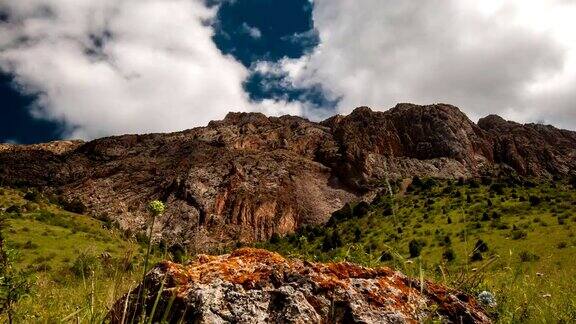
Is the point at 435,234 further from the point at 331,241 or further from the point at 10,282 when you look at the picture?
the point at 10,282

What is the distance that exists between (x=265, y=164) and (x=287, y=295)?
146m

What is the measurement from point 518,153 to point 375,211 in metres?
84.4

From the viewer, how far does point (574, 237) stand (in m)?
51.1

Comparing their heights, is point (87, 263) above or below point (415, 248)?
below

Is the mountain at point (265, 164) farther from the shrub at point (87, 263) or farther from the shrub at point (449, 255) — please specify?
the shrub at point (87, 263)

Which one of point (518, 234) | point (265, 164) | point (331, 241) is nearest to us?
point (518, 234)

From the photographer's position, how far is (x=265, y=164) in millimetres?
150875

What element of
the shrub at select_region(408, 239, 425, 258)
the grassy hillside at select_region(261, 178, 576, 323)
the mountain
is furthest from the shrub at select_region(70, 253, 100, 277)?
the mountain

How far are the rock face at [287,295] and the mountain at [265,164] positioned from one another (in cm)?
11583

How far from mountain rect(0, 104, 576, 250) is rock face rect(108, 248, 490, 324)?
380 ft

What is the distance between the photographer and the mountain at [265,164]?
137 metres

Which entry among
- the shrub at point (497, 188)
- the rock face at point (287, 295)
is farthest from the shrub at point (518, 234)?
the rock face at point (287, 295)

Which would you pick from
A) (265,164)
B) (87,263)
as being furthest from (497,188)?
(87,263)

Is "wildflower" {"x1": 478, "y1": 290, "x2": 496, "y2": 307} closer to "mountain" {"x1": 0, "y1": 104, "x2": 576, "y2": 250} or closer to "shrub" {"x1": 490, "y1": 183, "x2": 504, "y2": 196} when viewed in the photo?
"shrub" {"x1": 490, "y1": 183, "x2": 504, "y2": 196}
